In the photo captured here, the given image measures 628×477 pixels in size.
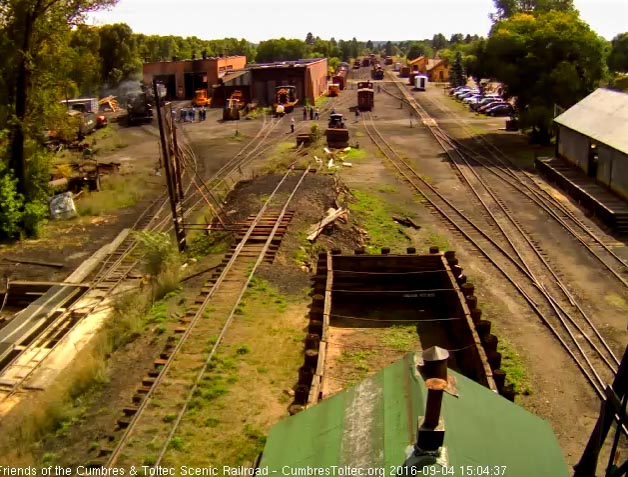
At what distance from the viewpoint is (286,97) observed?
179ft

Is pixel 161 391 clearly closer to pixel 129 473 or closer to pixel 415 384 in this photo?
pixel 129 473

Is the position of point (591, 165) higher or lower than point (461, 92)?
lower

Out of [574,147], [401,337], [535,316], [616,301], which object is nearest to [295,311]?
[401,337]

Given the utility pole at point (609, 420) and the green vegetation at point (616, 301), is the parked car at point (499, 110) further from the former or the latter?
the utility pole at point (609, 420)

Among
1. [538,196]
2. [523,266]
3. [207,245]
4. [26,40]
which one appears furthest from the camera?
[538,196]

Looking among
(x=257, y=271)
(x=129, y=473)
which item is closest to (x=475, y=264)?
(x=257, y=271)

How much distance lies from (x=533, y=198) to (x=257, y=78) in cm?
3894

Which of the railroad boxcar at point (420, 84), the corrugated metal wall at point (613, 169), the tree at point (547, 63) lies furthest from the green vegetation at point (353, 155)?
the railroad boxcar at point (420, 84)

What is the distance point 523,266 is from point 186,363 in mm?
9963

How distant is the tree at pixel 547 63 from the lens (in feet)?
108

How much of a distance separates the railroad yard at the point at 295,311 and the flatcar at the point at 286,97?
86.8 feet

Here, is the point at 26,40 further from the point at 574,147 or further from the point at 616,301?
the point at 574,147

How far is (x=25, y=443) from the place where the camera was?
9758mm

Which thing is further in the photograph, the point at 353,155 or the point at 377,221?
the point at 353,155
